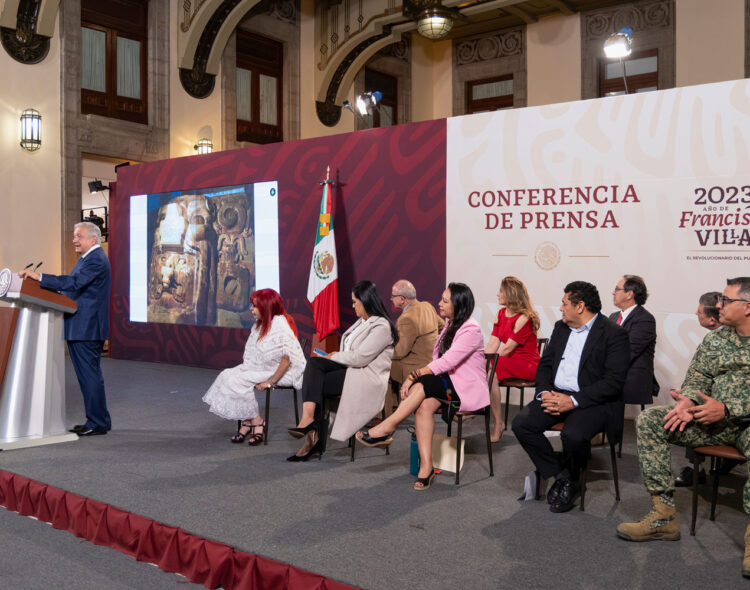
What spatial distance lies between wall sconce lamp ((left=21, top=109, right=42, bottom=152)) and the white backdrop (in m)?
5.85

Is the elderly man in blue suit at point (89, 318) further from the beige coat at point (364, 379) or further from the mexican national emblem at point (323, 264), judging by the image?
Answer: the mexican national emblem at point (323, 264)

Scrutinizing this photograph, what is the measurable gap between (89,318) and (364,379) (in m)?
1.91

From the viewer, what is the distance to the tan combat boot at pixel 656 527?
3.08 metres

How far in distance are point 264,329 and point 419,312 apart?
3.32 ft

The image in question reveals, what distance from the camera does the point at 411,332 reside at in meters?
5.06

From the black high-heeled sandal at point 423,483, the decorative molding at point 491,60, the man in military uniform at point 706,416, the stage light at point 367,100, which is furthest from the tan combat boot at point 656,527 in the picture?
the decorative molding at point 491,60

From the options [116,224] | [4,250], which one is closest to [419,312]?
[116,224]

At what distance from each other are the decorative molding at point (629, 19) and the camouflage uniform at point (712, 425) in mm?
9961

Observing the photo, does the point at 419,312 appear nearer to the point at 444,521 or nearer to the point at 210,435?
the point at 210,435

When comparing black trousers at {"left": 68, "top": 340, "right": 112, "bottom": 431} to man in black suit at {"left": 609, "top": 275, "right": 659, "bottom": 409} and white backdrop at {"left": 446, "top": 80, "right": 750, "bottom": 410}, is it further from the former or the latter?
man in black suit at {"left": 609, "top": 275, "right": 659, "bottom": 409}

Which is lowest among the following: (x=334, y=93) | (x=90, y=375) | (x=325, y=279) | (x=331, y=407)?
(x=331, y=407)

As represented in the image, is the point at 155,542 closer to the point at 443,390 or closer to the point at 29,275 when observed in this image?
the point at 443,390

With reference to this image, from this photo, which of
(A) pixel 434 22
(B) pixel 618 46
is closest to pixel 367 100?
(A) pixel 434 22

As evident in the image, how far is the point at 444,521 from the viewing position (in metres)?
3.38
